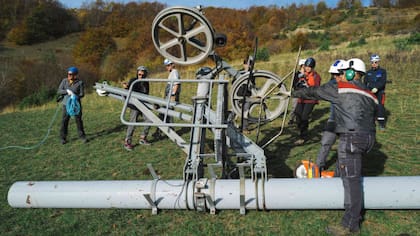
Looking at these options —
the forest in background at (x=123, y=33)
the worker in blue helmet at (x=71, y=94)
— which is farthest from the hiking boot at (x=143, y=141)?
the forest in background at (x=123, y=33)

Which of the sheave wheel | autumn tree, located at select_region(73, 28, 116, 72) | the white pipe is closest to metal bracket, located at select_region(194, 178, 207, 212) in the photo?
the white pipe

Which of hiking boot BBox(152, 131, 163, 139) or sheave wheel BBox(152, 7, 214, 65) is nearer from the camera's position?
sheave wheel BBox(152, 7, 214, 65)

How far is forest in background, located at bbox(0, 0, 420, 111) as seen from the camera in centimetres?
3256

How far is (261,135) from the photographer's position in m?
8.38

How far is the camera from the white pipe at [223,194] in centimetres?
414

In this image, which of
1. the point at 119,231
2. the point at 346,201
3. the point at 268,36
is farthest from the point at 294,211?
the point at 268,36

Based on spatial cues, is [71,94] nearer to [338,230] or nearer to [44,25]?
[338,230]

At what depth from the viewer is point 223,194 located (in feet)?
14.2

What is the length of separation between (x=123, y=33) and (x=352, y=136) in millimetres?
66002

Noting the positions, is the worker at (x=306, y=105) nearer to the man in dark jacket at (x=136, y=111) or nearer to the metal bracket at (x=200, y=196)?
the man in dark jacket at (x=136, y=111)

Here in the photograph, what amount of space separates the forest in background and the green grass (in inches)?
537

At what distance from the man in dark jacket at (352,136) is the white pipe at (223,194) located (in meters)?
0.29

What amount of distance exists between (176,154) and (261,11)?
67692 mm

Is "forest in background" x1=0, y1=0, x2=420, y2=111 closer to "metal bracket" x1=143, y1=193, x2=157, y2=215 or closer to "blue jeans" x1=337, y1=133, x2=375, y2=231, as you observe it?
"metal bracket" x1=143, y1=193, x2=157, y2=215
